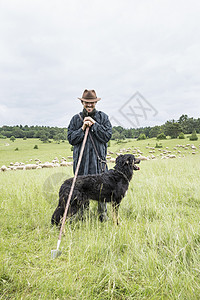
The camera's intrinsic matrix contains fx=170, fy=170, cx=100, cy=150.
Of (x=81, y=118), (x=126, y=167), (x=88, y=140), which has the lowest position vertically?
(x=126, y=167)

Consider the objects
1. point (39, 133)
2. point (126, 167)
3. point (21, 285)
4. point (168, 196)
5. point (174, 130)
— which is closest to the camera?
point (21, 285)

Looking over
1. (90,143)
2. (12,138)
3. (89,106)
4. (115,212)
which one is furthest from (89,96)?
(12,138)

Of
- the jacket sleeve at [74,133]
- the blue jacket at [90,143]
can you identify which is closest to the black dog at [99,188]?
the blue jacket at [90,143]

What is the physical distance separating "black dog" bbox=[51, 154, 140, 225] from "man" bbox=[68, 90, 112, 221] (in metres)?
0.44

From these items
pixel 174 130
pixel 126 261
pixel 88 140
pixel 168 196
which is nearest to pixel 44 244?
pixel 126 261

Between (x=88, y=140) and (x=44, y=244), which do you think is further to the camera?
(x=88, y=140)

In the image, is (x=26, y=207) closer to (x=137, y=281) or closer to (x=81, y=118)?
(x=81, y=118)

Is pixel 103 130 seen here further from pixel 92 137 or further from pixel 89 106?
pixel 89 106

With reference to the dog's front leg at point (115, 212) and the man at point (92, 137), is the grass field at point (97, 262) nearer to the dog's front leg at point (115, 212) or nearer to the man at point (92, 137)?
the dog's front leg at point (115, 212)

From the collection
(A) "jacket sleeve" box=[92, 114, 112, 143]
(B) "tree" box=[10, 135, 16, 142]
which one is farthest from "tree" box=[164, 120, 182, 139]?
(A) "jacket sleeve" box=[92, 114, 112, 143]

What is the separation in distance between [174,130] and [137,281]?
1355 inches

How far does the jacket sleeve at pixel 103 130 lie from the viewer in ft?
11.5

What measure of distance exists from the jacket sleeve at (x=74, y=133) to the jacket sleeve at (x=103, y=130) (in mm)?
289

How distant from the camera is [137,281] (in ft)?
5.76
